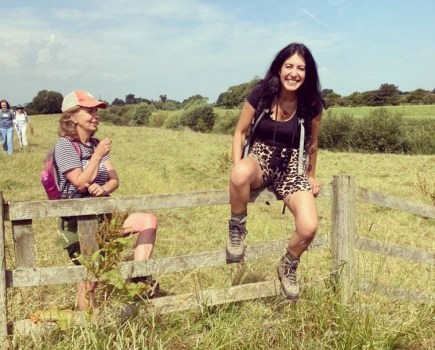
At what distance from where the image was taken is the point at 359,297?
3641 mm

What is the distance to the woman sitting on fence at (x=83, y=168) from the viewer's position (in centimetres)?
333

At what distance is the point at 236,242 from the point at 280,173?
651 millimetres

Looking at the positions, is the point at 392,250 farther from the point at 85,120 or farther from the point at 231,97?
the point at 231,97

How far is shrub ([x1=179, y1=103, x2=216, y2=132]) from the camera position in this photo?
54312 millimetres

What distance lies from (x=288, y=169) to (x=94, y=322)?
181 centimetres

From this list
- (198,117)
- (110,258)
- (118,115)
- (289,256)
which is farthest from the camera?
(118,115)

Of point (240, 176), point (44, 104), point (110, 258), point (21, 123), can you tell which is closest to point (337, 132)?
point (21, 123)

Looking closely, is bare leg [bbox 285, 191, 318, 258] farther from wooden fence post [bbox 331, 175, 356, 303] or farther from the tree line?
the tree line

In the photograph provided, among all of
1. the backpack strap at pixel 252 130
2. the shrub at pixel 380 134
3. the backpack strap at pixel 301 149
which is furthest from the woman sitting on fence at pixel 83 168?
the shrub at pixel 380 134

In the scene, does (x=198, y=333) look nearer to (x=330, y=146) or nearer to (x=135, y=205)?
(x=135, y=205)

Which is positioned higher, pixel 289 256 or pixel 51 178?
pixel 51 178

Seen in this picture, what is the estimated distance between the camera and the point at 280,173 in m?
3.66

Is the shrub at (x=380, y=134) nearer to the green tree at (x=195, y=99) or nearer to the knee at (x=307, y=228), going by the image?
the green tree at (x=195, y=99)

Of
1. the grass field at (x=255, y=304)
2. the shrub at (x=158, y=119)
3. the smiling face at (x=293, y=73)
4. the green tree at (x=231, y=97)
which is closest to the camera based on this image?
the grass field at (x=255, y=304)
